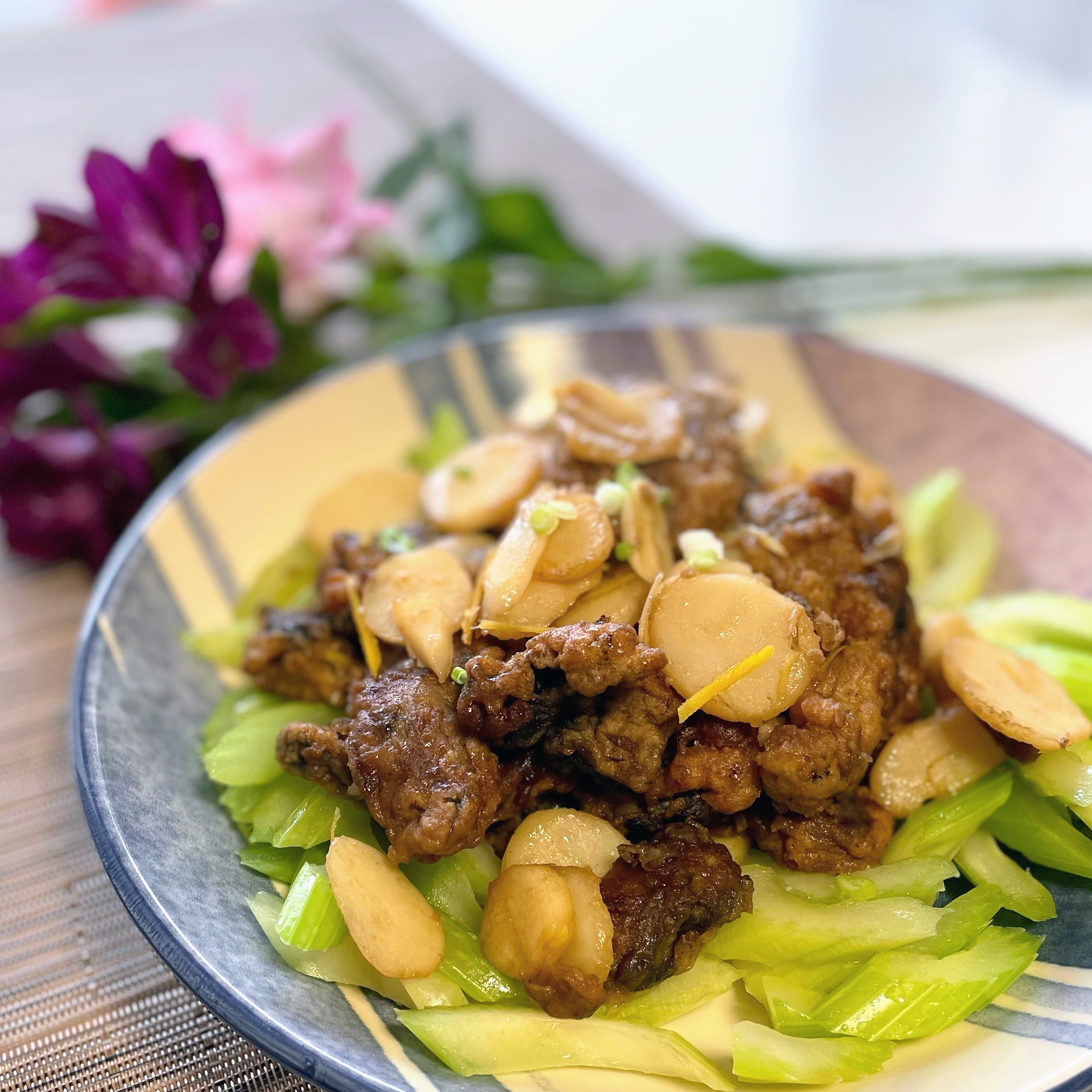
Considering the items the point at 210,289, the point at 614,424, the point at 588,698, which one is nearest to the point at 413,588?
the point at 588,698

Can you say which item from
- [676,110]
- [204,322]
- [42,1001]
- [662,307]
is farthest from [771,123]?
[42,1001]

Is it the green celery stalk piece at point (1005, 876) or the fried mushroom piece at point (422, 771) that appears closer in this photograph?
the fried mushroom piece at point (422, 771)

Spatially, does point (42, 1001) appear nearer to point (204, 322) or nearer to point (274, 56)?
point (204, 322)

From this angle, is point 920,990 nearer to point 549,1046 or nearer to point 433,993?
point 549,1046

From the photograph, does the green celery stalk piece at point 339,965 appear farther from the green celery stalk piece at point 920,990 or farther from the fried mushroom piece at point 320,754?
the green celery stalk piece at point 920,990

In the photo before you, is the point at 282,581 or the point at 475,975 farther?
the point at 282,581

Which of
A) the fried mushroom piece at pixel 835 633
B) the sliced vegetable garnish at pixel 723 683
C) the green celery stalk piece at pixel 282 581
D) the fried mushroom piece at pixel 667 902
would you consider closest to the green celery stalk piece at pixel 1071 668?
the fried mushroom piece at pixel 835 633

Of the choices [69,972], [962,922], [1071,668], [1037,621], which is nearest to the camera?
[962,922]
